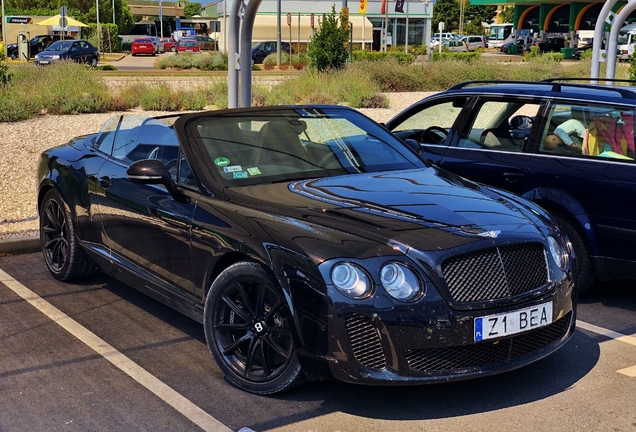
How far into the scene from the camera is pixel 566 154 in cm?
667

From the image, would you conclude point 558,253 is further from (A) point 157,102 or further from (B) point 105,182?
(A) point 157,102

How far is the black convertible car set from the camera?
4191 mm

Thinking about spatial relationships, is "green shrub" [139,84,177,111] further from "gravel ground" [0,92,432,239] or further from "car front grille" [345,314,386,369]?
"car front grille" [345,314,386,369]

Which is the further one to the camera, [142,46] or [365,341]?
[142,46]

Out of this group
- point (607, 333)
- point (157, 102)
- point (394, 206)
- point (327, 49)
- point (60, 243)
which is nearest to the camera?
point (394, 206)

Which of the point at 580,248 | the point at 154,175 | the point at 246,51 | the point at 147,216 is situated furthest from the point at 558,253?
the point at 246,51

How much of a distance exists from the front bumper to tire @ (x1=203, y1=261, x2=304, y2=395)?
0.24m

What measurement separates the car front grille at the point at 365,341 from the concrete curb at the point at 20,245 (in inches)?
195

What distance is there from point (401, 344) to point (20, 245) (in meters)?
5.14

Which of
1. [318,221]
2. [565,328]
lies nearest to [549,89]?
[565,328]

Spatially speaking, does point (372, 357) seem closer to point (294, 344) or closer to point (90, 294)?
point (294, 344)

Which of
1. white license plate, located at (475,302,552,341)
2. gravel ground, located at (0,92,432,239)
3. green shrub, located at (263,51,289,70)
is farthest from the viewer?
green shrub, located at (263,51,289,70)

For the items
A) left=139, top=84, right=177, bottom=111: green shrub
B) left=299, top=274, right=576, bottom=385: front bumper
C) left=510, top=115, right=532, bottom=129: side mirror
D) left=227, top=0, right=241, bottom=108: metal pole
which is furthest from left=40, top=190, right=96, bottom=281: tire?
left=139, top=84, right=177, bottom=111: green shrub

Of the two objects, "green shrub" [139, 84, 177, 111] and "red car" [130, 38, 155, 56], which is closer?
"green shrub" [139, 84, 177, 111]
